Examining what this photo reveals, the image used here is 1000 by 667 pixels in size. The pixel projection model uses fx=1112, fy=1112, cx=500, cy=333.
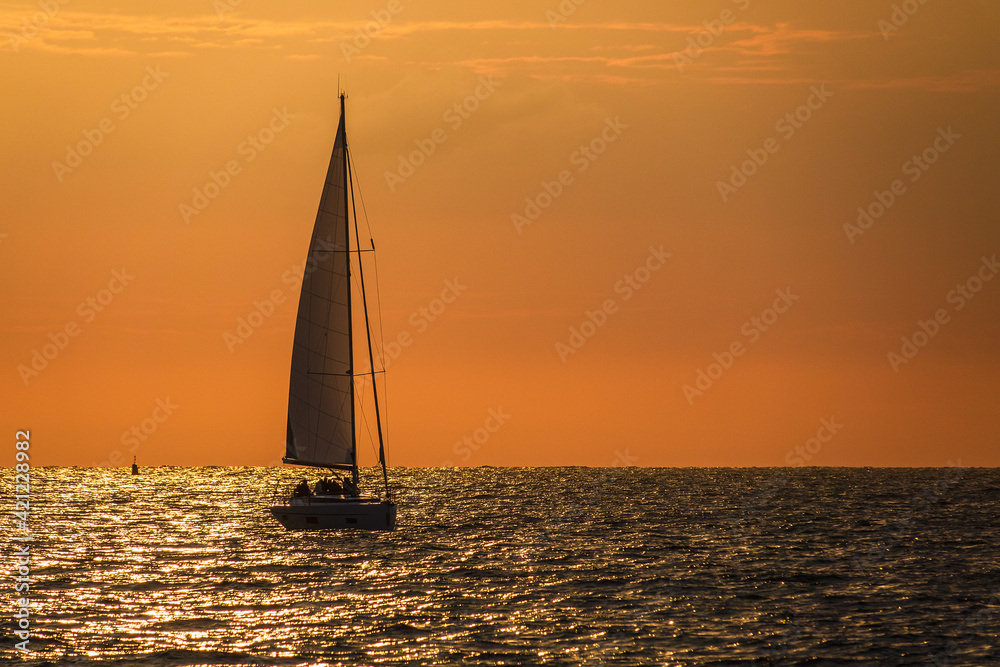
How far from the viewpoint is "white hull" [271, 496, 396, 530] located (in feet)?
181

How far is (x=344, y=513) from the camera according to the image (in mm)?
55219

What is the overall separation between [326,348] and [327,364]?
2.72 feet

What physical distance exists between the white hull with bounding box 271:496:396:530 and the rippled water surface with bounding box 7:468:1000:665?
1.37 meters

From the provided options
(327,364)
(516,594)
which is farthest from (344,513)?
(516,594)

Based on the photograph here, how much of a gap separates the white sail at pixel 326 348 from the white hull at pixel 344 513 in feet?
8.24

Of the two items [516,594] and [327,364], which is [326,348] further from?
[516,594]

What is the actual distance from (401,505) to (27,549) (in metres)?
49.9

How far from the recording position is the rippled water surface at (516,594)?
30.4 meters

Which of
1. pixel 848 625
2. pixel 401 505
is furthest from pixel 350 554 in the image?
pixel 401 505
